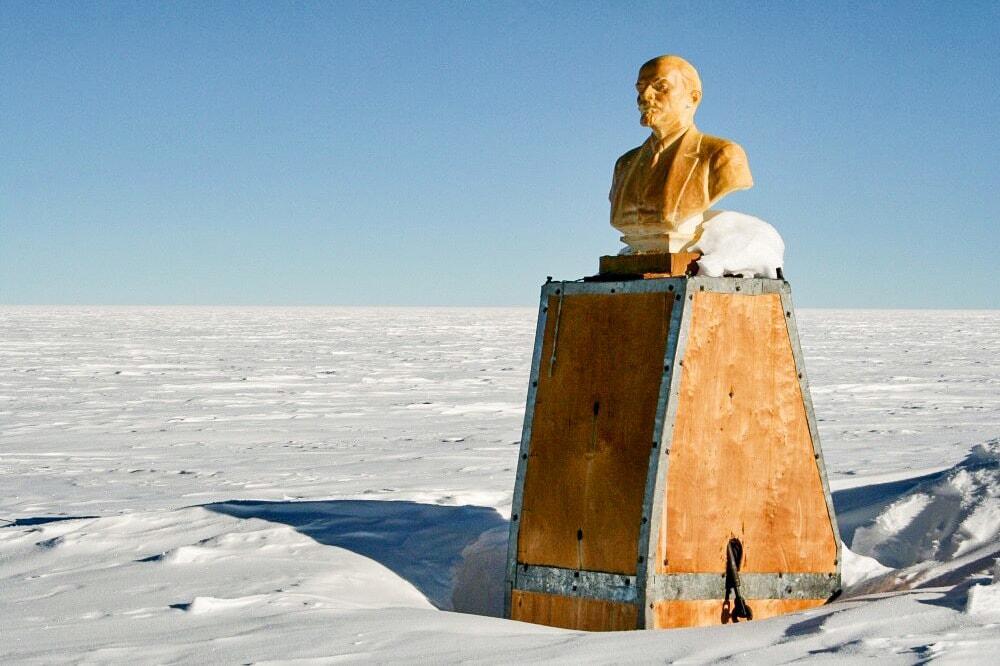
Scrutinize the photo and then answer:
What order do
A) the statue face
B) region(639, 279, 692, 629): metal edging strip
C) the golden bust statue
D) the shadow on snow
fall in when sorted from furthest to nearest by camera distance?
the shadow on snow → the statue face → the golden bust statue → region(639, 279, 692, 629): metal edging strip

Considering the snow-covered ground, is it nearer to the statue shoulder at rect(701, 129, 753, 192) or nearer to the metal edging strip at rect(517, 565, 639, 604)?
the metal edging strip at rect(517, 565, 639, 604)

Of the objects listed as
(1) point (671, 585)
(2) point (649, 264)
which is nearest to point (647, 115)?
(2) point (649, 264)

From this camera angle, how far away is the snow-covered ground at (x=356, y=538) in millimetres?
3576

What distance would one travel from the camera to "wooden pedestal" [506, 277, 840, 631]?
164 inches

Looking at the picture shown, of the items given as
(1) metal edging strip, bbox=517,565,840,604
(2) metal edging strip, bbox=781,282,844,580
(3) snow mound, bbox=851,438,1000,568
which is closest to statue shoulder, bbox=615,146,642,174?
(2) metal edging strip, bbox=781,282,844,580

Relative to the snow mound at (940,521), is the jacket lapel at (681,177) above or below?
above

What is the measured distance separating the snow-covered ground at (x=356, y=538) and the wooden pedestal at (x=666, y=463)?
13.7 inches

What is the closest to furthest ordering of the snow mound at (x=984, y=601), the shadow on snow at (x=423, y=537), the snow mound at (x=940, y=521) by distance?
the snow mound at (x=984, y=601) → the snow mound at (x=940, y=521) → the shadow on snow at (x=423, y=537)

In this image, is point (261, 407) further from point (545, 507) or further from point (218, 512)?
point (545, 507)

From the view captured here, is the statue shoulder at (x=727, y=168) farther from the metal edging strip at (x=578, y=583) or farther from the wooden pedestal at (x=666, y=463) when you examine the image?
the metal edging strip at (x=578, y=583)

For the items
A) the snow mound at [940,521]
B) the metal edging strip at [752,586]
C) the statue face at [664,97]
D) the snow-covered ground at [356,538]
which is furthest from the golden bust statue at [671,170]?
the snow mound at [940,521]

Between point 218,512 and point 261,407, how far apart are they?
304 inches

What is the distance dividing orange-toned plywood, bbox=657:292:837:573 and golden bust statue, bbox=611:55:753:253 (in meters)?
0.42

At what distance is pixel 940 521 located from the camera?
5148 mm
